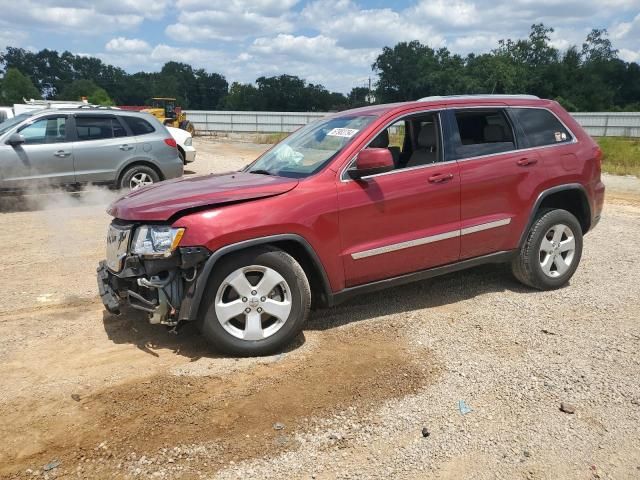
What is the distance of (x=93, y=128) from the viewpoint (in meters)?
10.2

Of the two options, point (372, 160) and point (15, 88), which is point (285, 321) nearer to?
point (372, 160)

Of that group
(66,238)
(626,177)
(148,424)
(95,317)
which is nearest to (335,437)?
(148,424)

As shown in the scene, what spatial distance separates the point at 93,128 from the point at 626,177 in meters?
14.7

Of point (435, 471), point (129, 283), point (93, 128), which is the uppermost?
point (93, 128)

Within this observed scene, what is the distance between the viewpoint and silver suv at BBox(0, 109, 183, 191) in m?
9.67

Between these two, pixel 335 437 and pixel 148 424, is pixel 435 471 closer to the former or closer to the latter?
pixel 335 437

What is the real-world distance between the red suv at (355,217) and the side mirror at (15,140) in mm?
6339

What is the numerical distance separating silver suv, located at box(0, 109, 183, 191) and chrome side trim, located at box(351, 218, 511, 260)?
7285 millimetres

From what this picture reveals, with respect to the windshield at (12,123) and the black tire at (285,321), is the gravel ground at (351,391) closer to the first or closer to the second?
the black tire at (285,321)

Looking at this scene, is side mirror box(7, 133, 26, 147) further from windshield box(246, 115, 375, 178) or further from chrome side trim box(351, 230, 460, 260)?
chrome side trim box(351, 230, 460, 260)

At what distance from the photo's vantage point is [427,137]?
16.5 feet

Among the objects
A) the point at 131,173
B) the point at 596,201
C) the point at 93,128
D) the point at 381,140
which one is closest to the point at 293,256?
the point at 381,140

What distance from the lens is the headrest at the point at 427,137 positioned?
4934 millimetres

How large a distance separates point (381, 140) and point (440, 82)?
272ft
